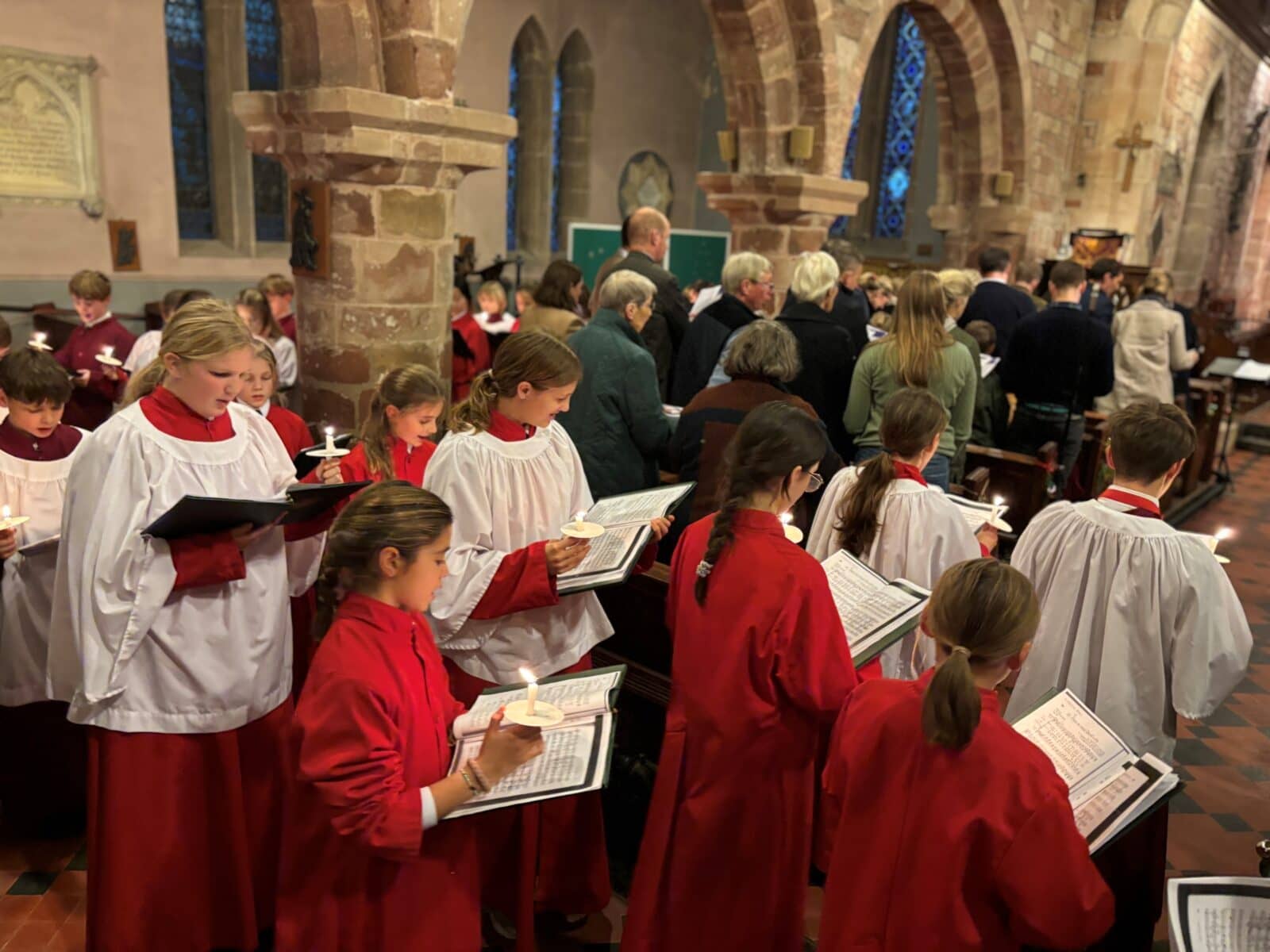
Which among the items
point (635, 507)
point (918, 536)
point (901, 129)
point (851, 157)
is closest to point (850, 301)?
point (918, 536)

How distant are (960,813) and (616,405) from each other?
243 centimetres

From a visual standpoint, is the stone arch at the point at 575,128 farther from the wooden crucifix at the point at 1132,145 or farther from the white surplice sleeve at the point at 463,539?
the white surplice sleeve at the point at 463,539

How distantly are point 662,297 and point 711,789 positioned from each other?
3370 mm

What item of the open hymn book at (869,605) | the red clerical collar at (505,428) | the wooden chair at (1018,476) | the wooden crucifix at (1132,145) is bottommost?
the wooden chair at (1018,476)

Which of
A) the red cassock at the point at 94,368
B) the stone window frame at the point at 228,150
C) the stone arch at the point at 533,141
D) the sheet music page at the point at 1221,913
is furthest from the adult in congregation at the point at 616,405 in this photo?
the stone arch at the point at 533,141

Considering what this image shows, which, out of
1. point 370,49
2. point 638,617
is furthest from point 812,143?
point 638,617

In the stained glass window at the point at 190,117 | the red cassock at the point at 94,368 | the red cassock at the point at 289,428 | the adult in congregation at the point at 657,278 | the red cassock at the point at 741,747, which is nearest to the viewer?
the red cassock at the point at 741,747

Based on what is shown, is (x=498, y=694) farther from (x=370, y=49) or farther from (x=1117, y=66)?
(x=1117, y=66)

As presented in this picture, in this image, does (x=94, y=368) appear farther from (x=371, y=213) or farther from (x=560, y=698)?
(x=560, y=698)

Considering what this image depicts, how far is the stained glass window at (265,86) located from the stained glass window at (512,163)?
354cm

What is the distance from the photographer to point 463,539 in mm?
2533

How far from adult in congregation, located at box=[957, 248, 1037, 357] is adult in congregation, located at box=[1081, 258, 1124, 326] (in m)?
0.38

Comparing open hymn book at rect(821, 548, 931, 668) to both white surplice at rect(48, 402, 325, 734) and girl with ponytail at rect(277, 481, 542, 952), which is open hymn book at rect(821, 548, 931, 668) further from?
white surplice at rect(48, 402, 325, 734)

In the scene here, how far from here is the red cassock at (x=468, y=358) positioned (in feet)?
23.0
